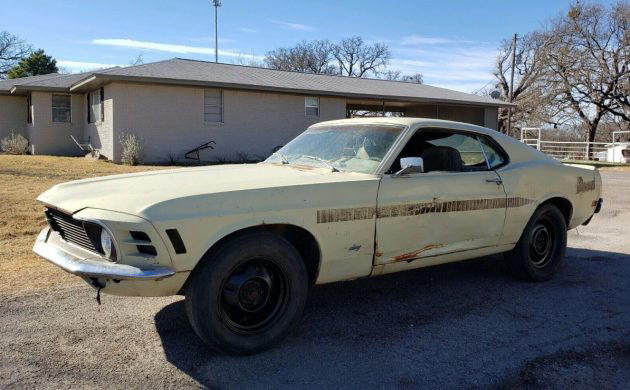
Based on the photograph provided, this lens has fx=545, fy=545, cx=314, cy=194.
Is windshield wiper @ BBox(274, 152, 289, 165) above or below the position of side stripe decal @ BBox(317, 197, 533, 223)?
above

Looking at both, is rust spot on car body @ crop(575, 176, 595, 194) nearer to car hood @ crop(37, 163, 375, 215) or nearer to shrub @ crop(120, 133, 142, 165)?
car hood @ crop(37, 163, 375, 215)

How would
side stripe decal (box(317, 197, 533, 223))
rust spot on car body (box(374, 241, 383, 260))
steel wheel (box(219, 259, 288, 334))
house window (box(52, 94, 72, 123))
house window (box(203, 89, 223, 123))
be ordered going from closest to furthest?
steel wheel (box(219, 259, 288, 334)), side stripe decal (box(317, 197, 533, 223)), rust spot on car body (box(374, 241, 383, 260)), house window (box(203, 89, 223, 123)), house window (box(52, 94, 72, 123))

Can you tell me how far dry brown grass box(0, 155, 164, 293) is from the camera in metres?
5.43

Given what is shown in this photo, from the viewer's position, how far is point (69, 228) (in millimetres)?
3906

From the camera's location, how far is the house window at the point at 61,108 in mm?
22781

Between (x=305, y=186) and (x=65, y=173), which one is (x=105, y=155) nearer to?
(x=65, y=173)

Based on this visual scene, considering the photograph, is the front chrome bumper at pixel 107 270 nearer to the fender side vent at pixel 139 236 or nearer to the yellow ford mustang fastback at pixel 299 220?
the yellow ford mustang fastback at pixel 299 220

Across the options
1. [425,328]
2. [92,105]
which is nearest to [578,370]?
[425,328]

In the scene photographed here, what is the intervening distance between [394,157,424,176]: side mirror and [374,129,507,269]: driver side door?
7cm

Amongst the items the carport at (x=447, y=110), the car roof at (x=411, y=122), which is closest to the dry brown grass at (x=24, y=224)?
the car roof at (x=411, y=122)

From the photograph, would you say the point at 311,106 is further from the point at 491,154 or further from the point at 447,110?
the point at 491,154

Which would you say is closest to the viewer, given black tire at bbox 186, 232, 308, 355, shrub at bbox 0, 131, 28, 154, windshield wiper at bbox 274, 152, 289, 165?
black tire at bbox 186, 232, 308, 355

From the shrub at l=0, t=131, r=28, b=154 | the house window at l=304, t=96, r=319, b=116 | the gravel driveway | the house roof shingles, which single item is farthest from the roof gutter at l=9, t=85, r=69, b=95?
the gravel driveway

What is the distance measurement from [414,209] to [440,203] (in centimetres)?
32
